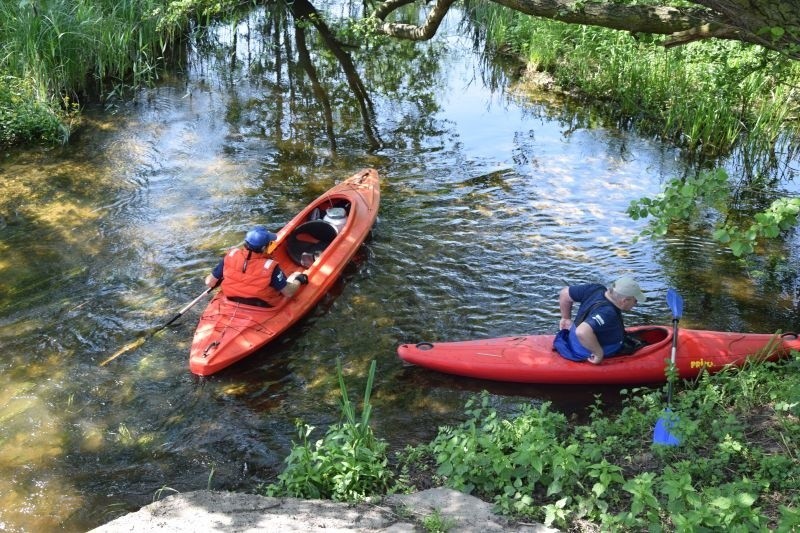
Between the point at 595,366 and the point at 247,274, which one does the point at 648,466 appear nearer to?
the point at 595,366

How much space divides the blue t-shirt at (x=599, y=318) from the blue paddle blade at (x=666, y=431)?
54.7 inches

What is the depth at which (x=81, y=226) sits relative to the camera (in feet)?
25.6

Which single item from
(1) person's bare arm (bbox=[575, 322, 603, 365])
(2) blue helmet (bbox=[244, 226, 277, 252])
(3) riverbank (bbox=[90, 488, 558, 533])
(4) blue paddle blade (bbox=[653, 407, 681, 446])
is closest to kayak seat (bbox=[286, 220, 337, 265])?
(2) blue helmet (bbox=[244, 226, 277, 252])

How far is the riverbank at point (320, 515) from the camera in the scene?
3.44 m

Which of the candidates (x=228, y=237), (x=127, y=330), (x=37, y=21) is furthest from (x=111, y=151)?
(x=127, y=330)

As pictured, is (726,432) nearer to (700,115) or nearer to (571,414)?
(571,414)

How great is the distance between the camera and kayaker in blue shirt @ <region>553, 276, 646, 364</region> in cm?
527

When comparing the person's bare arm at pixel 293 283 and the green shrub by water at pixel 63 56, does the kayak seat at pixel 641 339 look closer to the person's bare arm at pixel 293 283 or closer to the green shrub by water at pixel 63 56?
the person's bare arm at pixel 293 283

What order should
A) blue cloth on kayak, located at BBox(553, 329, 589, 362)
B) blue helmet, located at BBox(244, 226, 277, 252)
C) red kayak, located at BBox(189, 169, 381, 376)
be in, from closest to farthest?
blue cloth on kayak, located at BBox(553, 329, 589, 362) → red kayak, located at BBox(189, 169, 381, 376) → blue helmet, located at BBox(244, 226, 277, 252)

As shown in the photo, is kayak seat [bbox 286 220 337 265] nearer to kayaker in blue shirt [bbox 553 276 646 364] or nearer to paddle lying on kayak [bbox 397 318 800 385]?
paddle lying on kayak [bbox 397 318 800 385]

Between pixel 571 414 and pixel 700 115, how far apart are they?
17.1ft

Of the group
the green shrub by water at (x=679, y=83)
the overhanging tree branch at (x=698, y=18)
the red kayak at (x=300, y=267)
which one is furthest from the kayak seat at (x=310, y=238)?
the green shrub by water at (x=679, y=83)

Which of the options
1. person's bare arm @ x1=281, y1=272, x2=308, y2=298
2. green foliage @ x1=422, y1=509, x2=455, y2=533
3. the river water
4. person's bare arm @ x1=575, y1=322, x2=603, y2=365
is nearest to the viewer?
green foliage @ x1=422, y1=509, x2=455, y2=533

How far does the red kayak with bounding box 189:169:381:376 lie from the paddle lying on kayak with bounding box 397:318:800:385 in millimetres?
1121
